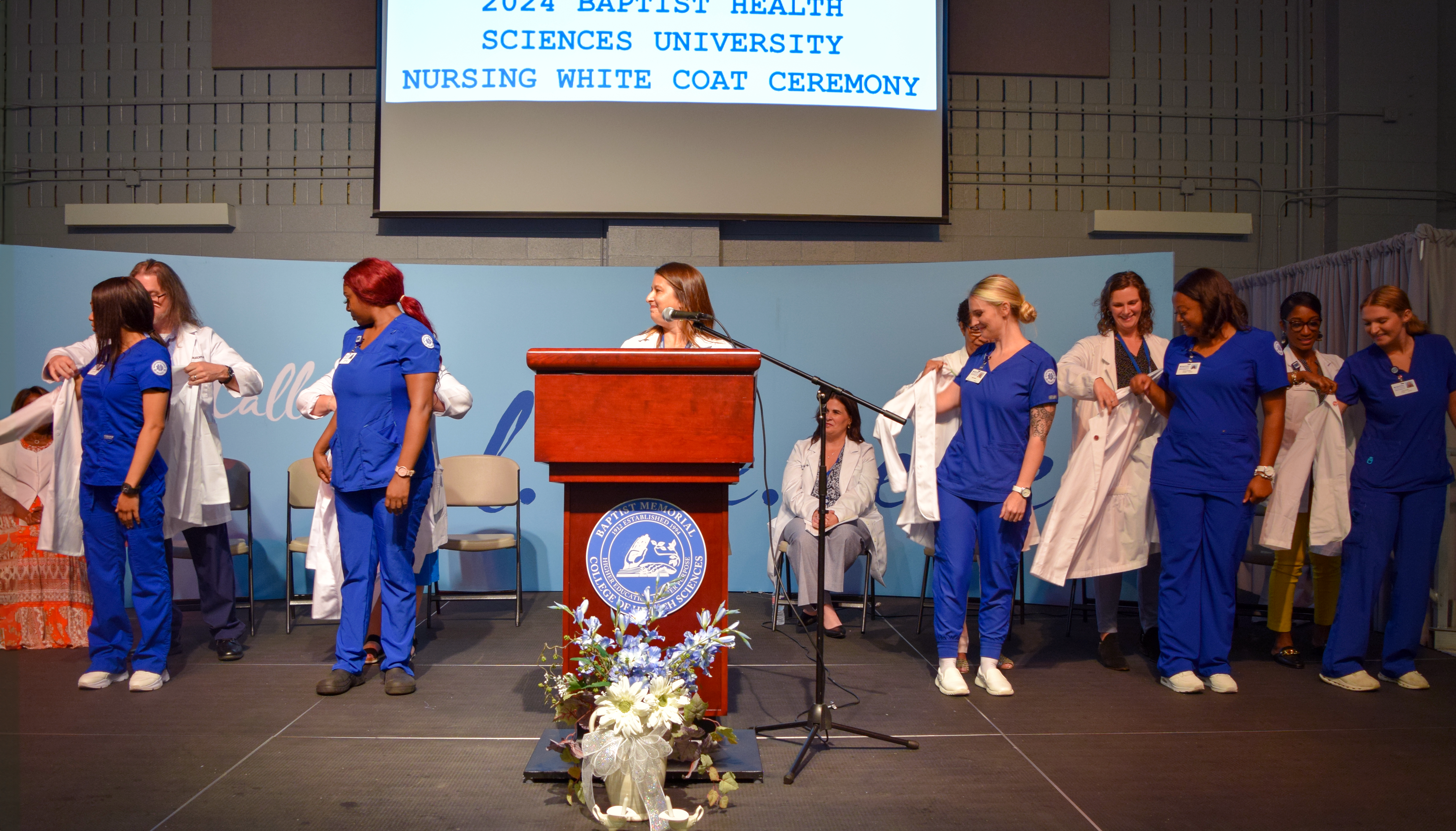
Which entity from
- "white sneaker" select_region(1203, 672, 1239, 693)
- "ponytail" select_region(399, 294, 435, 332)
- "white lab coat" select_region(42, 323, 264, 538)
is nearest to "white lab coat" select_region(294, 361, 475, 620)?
"ponytail" select_region(399, 294, 435, 332)

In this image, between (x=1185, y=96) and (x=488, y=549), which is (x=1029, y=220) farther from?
(x=488, y=549)

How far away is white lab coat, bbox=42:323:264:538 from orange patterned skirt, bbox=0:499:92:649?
57 cm

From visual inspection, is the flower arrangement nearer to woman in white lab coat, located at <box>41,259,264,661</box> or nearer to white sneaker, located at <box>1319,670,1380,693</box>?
woman in white lab coat, located at <box>41,259,264,661</box>

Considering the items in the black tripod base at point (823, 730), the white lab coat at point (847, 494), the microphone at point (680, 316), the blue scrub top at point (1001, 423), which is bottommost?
the black tripod base at point (823, 730)

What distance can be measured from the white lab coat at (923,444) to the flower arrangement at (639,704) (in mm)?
1207

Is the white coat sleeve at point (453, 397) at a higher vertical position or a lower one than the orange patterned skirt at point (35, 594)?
higher

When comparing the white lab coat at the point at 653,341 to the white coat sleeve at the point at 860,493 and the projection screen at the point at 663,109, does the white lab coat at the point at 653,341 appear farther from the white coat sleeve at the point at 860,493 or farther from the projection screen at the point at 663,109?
the projection screen at the point at 663,109

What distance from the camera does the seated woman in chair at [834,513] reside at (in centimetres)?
427

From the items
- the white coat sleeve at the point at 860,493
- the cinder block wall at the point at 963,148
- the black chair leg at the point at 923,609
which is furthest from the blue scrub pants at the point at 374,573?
the cinder block wall at the point at 963,148

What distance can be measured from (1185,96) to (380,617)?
615 cm

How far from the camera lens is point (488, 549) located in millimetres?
4480

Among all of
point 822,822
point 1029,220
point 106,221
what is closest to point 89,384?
point 822,822

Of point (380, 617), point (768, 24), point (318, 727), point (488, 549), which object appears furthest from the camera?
point (768, 24)

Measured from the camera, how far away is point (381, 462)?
125 inches
